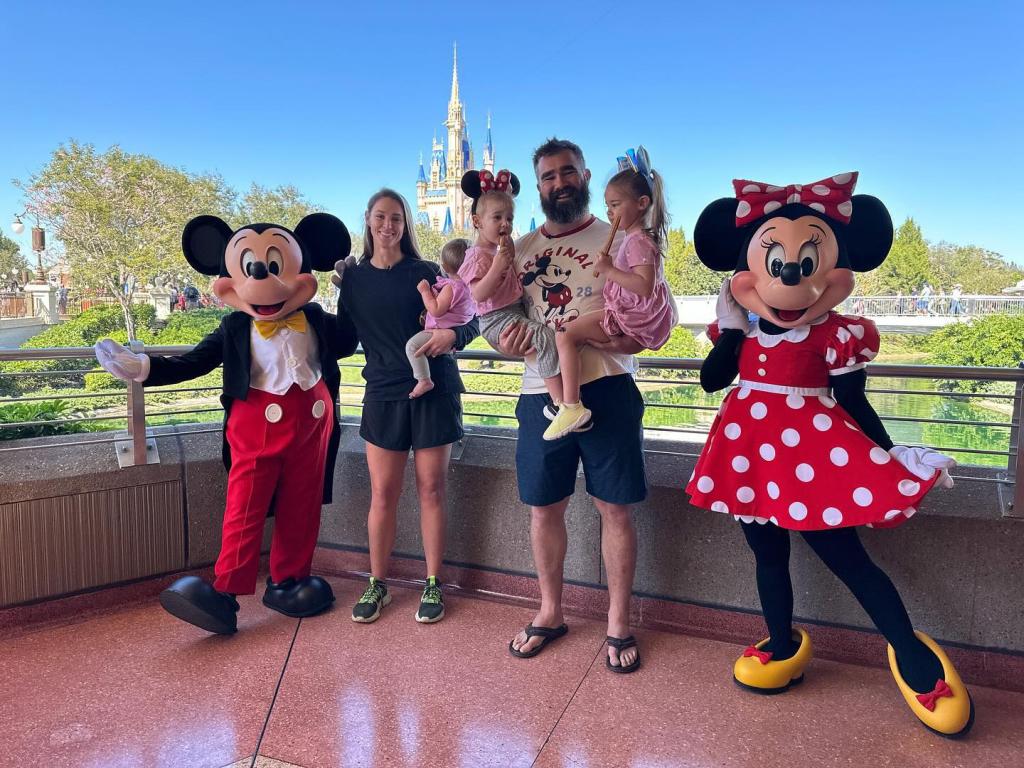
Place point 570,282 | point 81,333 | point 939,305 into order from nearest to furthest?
1. point 570,282
2. point 81,333
3. point 939,305

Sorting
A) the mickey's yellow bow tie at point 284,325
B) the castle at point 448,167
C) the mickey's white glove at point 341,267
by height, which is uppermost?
the castle at point 448,167

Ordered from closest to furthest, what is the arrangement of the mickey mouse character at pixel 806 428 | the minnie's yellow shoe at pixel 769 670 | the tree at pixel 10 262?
the mickey mouse character at pixel 806 428, the minnie's yellow shoe at pixel 769 670, the tree at pixel 10 262

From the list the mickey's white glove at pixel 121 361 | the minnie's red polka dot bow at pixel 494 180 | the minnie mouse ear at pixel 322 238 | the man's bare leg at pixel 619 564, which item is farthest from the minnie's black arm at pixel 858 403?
the mickey's white glove at pixel 121 361

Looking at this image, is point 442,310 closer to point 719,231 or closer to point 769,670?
point 719,231

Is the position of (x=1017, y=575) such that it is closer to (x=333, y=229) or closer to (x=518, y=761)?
(x=518, y=761)

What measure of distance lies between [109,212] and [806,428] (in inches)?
957

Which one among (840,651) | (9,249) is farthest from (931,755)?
(9,249)

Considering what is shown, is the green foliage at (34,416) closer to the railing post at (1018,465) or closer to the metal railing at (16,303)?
the railing post at (1018,465)

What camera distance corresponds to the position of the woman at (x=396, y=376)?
2.48 metres

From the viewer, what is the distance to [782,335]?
6.56 ft

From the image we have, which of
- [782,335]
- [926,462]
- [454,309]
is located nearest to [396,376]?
[454,309]

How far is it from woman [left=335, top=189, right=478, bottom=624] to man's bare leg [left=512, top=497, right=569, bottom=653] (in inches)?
16.2

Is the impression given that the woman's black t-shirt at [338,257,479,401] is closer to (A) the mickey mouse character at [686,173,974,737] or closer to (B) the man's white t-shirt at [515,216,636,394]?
(B) the man's white t-shirt at [515,216,636,394]

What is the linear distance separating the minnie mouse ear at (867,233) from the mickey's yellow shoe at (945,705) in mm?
1085
